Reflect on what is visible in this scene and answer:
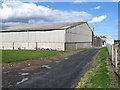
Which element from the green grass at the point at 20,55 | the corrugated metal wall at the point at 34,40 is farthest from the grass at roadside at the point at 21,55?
the corrugated metal wall at the point at 34,40

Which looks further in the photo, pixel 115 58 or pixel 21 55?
pixel 21 55

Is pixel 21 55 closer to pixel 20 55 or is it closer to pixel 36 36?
pixel 20 55

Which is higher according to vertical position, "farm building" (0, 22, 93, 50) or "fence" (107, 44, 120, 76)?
"farm building" (0, 22, 93, 50)

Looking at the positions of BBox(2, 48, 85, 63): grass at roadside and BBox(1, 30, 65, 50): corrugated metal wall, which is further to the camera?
BBox(1, 30, 65, 50): corrugated metal wall

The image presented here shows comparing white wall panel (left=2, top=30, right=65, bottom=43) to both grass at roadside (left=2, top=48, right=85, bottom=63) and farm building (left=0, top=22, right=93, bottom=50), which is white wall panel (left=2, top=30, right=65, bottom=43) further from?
grass at roadside (left=2, top=48, right=85, bottom=63)

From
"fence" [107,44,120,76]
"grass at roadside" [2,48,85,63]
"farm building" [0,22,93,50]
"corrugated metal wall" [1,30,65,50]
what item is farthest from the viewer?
"corrugated metal wall" [1,30,65,50]

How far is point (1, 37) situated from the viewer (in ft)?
161

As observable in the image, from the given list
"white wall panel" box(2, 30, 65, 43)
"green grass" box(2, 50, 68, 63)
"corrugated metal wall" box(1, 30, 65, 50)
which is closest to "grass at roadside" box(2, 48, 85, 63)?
"green grass" box(2, 50, 68, 63)

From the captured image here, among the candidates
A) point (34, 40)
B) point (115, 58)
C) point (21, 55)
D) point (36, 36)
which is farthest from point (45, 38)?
point (115, 58)

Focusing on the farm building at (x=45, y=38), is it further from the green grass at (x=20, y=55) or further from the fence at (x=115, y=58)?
the fence at (x=115, y=58)

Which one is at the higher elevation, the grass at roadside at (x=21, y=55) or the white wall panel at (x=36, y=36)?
the white wall panel at (x=36, y=36)

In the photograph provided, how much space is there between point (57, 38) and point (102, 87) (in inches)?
1279

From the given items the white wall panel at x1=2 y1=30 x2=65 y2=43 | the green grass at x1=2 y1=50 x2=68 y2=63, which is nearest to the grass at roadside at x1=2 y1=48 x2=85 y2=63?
the green grass at x1=2 y1=50 x2=68 y2=63

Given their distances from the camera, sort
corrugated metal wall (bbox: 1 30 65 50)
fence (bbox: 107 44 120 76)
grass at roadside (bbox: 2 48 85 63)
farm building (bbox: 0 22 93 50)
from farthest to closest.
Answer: corrugated metal wall (bbox: 1 30 65 50)
farm building (bbox: 0 22 93 50)
grass at roadside (bbox: 2 48 85 63)
fence (bbox: 107 44 120 76)
